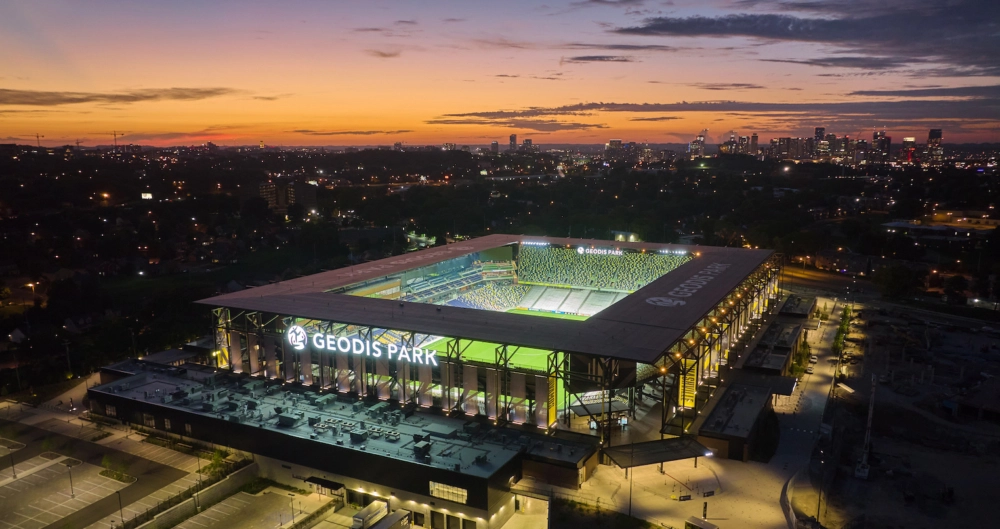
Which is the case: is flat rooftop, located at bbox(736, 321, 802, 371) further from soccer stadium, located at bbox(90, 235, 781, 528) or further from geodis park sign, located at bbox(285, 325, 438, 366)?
geodis park sign, located at bbox(285, 325, 438, 366)

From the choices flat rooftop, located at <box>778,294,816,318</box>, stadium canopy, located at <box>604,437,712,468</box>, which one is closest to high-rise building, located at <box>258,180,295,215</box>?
flat rooftop, located at <box>778,294,816,318</box>

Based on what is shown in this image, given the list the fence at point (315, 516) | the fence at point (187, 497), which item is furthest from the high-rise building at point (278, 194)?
the fence at point (315, 516)

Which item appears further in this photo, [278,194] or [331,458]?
[278,194]

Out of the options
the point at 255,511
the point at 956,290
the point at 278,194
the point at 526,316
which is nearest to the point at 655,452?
the point at 526,316

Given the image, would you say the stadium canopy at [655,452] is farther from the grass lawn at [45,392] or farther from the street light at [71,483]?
the grass lawn at [45,392]

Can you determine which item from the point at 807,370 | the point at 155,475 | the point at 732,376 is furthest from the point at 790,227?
the point at 155,475

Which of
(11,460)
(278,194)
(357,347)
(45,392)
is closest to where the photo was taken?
(11,460)

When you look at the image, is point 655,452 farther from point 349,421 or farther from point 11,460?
point 11,460
